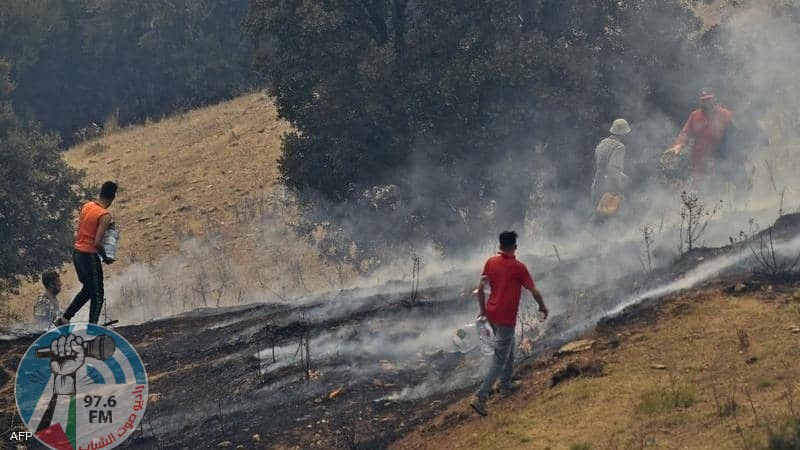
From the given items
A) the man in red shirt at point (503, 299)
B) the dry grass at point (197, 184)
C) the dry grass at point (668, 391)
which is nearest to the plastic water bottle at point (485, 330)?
the man in red shirt at point (503, 299)

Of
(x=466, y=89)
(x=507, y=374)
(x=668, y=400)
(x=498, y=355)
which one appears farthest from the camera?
(x=466, y=89)

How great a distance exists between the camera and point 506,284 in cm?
842

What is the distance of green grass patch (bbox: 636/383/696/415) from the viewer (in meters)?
7.39

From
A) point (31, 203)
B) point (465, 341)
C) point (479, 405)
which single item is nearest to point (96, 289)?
point (465, 341)

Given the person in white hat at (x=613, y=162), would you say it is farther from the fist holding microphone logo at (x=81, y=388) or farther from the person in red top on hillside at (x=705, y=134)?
the fist holding microphone logo at (x=81, y=388)

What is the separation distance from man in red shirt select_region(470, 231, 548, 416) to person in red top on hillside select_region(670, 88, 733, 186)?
5755 millimetres

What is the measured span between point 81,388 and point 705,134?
840 centimetres

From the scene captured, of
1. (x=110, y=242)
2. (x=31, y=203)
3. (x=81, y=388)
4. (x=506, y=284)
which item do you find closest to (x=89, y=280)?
(x=110, y=242)

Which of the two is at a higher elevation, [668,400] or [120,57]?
[120,57]

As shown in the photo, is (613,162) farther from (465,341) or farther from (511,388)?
(511,388)

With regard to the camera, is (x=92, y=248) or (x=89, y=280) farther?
(x=89, y=280)

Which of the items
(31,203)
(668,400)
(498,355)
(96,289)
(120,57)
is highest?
(120,57)

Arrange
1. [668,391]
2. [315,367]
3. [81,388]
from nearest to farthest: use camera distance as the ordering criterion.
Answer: [668,391], [315,367], [81,388]

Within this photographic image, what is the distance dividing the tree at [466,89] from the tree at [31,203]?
566 centimetres
